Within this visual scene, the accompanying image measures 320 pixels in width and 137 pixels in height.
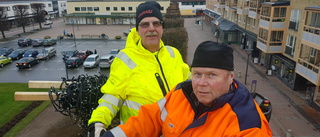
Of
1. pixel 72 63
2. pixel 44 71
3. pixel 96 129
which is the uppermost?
pixel 96 129

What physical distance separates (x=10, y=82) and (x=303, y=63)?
96.3 feet

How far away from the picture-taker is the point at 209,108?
264 cm

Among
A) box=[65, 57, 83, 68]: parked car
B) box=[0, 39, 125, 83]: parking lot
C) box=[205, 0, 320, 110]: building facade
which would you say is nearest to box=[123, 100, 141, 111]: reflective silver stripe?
box=[205, 0, 320, 110]: building facade

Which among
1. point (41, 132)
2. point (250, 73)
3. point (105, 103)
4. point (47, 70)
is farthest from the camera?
point (47, 70)

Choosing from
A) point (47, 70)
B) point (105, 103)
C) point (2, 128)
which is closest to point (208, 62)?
point (105, 103)

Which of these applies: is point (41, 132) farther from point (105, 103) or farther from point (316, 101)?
point (316, 101)

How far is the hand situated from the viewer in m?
2.98

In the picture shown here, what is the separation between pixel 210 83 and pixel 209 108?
292mm

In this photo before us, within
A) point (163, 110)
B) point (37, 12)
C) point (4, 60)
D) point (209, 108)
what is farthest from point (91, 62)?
point (37, 12)

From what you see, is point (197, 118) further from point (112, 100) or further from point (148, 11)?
point (148, 11)

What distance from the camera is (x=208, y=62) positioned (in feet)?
8.50

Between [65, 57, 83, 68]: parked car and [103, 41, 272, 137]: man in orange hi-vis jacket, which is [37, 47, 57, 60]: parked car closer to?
[65, 57, 83, 68]: parked car

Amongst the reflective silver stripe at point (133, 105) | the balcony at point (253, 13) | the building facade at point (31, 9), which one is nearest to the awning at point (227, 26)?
the balcony at point (253, 13)

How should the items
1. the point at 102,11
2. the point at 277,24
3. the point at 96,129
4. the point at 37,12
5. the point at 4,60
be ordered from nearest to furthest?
1. the point at 96,129
2. the point at 277,24
3. the point at 4,60
4. the point at 37,12
5. the point at 102,11
